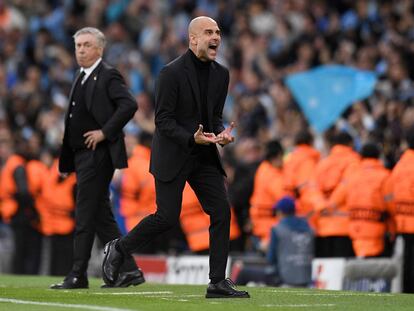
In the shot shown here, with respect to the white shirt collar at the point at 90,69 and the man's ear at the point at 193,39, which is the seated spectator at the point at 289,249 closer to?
the white shirt collar at the point at 90,69

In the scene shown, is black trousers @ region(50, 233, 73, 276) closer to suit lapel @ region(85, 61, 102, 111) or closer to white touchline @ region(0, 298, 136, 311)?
suit lapel @ region(85, 61, 102, 111)

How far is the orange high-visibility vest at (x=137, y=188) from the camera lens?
61.1 ft

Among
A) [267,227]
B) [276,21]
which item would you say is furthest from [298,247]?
[276,21]

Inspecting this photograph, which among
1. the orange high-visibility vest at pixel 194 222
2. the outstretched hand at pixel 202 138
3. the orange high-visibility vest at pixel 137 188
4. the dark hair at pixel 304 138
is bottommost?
the orange high-visibility vest at pixel 194 222

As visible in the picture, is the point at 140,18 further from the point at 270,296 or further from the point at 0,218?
the point at 270,296

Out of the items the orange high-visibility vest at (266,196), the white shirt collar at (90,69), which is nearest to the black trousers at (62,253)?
the orange high-visibility vest at (266,196)

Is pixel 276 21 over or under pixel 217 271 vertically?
over

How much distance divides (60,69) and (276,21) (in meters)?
5.12

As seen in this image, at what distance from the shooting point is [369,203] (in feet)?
49.8

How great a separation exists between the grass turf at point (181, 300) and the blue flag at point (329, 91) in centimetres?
715

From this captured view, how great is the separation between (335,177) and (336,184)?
0.09 m

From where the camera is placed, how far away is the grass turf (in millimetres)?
9844

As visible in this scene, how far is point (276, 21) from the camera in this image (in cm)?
2505

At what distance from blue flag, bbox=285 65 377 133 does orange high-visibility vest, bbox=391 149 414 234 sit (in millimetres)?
4273
